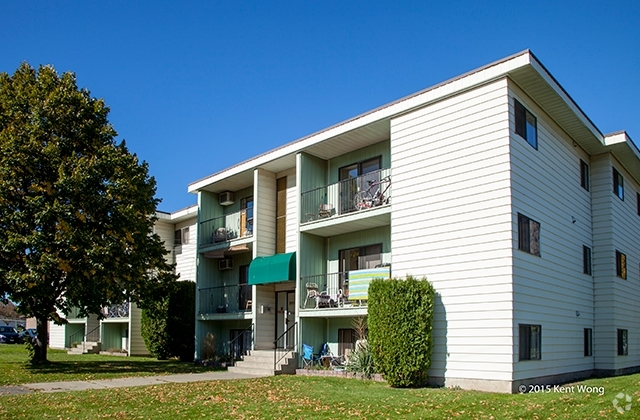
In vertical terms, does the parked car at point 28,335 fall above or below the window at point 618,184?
below

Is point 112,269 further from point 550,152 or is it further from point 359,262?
point 550,152

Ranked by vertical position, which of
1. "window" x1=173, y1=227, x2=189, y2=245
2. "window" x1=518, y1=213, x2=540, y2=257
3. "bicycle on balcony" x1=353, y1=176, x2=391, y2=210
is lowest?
"window" x1=518, y1=213, x2=540, y2=257

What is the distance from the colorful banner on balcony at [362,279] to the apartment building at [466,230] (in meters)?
0.06

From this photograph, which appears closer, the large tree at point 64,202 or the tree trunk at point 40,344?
the large tree at point 64,202

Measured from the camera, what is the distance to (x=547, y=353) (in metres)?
16.8

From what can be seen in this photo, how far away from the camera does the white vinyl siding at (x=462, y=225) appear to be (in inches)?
600

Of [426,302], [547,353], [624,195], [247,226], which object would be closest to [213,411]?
[426,302]

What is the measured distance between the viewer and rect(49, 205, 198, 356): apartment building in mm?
32094

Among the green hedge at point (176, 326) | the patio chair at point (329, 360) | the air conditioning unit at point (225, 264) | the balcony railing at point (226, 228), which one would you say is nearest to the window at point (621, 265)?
the patio chair at point (329, 360)

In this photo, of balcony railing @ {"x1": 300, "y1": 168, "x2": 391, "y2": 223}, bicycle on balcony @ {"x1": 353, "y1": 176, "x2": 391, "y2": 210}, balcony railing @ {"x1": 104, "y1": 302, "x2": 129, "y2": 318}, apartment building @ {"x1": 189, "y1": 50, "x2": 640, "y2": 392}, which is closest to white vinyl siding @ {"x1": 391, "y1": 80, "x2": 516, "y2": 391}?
apartment building @ {"x1": 189, "y1": 50, "x2": 640, "y2": 392}

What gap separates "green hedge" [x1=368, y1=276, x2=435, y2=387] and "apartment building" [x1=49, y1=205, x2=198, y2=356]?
16620mm

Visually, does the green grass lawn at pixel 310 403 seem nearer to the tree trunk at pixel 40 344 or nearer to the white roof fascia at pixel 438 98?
the white roof fascia at pixel 438 98

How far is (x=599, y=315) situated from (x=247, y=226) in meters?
14.1

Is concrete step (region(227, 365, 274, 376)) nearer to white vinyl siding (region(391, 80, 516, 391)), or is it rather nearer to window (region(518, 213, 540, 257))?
white vinyl siding (region(391, 80, 516, 391))
